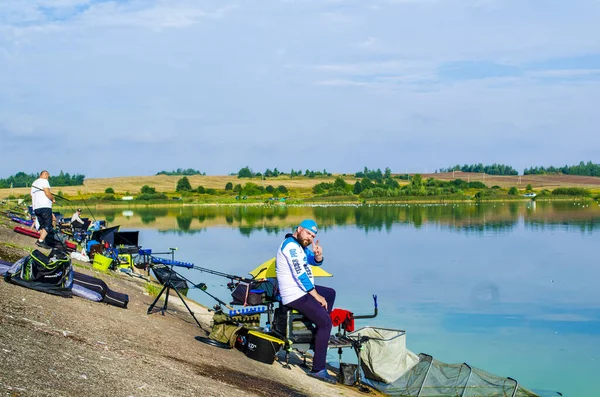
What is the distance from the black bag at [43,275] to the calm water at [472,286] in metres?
5.36

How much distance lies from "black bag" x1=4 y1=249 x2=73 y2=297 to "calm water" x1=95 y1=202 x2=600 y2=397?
17.6 ft

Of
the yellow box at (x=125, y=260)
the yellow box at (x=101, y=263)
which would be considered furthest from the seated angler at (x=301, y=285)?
the yellow box at (x=125, y=260)

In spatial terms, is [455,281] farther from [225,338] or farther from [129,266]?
[225,338]

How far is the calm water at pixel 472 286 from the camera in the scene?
1425 cm

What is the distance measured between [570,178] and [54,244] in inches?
5409

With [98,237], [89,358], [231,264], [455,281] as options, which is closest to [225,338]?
[89,358]

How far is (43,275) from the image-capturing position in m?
9.38

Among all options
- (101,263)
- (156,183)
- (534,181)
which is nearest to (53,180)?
(156,183)

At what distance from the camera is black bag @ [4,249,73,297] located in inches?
364

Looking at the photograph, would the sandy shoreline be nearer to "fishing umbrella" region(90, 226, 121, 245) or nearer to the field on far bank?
"fishing umbrella" region(90, 226, 121, 245)

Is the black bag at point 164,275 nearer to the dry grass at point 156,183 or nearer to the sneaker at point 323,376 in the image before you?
the sneaker at point 323,376

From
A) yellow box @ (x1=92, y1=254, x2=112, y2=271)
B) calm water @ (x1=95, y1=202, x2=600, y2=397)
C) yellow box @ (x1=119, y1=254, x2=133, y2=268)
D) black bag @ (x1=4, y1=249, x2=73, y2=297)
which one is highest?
black bag @ (x1=4, y1=249, x2=73, y2=297)

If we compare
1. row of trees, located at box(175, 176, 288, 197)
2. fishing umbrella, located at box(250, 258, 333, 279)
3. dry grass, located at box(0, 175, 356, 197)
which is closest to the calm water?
fishing umbrella, located at box(250, 258, 333, 279)

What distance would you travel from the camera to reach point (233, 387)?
307 inches
